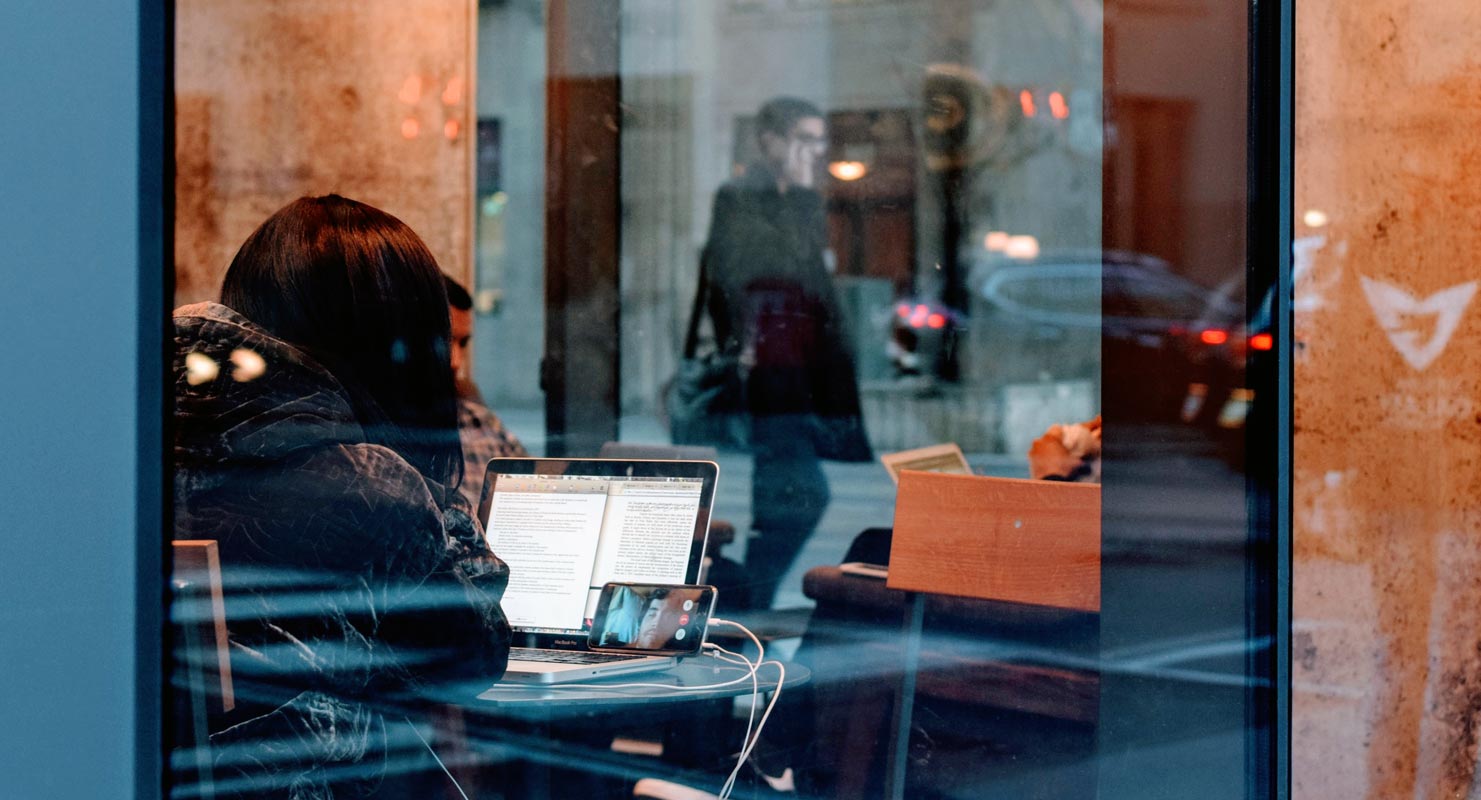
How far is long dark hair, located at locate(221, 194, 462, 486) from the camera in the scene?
156cm

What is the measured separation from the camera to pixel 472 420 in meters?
3.26

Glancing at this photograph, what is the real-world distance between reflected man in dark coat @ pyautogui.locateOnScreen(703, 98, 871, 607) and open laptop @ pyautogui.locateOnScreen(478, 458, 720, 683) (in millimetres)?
2863

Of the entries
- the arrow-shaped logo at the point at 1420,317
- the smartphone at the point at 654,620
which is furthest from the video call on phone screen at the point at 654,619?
the arrow-shaped logo at the point at 1420,317

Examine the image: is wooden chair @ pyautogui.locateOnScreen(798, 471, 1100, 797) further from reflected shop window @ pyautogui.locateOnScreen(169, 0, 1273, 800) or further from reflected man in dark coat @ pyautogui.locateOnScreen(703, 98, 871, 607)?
reflected man in dark coat @ pyautogui.locateOnScreen(703, 98, 871, 607)

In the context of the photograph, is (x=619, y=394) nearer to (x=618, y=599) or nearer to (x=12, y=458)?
(x=618, y=599)

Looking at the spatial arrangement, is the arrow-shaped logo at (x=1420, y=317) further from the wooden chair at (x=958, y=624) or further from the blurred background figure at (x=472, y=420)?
the blurred background figure at (x=472, y=420)

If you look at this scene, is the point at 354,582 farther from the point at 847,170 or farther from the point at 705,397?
the point at 847,170

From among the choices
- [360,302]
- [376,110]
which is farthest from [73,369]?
[376,110]

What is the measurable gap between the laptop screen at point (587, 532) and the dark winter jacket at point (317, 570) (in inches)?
7.5

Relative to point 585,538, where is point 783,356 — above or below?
above

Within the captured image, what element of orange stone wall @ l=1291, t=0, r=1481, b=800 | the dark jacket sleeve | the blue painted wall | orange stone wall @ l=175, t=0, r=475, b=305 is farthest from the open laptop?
orange stone wall @ l=175, t=0, r=475, b=305

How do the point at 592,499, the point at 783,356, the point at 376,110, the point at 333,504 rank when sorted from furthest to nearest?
1. the point at 783,356
2. the point at 376,110
3. the point at 592,499
4. the point at 333,504

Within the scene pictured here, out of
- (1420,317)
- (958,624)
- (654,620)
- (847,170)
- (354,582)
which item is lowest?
(958,624)

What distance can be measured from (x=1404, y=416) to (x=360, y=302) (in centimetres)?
131
